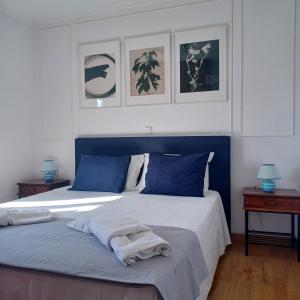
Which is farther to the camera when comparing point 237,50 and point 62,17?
point 62,17

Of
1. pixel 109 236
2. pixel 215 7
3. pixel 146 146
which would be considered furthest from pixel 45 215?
pixel 215 7

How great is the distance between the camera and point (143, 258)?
134 cm

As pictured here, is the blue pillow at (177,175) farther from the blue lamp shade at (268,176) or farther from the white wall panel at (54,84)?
the white wall panel at (54,84)

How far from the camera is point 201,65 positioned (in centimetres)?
321

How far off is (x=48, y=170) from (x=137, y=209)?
1.82 meters

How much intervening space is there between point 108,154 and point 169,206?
4.61 ft

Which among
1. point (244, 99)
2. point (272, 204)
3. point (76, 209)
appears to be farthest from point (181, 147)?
point (76, 209)

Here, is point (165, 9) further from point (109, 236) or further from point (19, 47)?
point (109, 236)

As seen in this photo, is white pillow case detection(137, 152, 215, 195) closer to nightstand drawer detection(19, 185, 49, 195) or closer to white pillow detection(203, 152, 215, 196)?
white pillow detection(203, 152, 215, 196)

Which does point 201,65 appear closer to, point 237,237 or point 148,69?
point 148,69

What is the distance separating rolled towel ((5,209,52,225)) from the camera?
6.13ft

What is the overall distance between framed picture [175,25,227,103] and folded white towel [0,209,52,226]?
1989 mm

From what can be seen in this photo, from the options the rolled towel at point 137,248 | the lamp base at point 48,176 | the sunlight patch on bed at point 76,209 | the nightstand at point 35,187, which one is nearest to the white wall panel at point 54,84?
the lamp base at point 48,176

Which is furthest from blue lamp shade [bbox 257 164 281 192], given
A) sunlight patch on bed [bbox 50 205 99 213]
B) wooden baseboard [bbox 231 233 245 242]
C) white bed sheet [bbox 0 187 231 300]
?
sunlight patch on bed [bbox 50 205 99 213]
